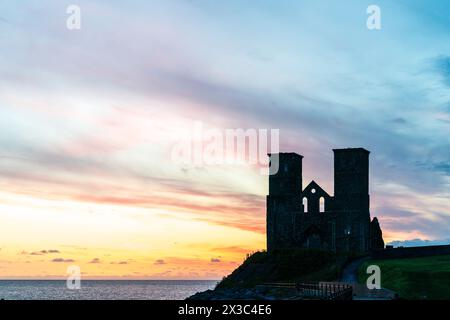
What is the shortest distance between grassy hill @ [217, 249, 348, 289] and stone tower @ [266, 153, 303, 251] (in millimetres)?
7105

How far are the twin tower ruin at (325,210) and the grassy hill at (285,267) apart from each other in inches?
265

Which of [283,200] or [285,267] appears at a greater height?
[283,200]

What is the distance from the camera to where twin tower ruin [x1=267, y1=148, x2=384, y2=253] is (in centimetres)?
11081

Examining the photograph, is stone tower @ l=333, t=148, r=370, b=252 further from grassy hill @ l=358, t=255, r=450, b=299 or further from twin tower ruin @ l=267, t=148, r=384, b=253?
grassy hill @ l=358, t=255, r=450, b=299

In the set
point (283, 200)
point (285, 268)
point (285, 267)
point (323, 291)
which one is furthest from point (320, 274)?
point (323, 291)

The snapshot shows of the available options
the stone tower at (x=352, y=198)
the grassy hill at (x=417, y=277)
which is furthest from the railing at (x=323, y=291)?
the stone tower at (x=352, y=198)

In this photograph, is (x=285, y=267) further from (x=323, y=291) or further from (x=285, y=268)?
(x=323, y=291)

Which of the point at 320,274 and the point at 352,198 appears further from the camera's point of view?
the point at 352,198

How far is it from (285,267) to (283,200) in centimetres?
1723

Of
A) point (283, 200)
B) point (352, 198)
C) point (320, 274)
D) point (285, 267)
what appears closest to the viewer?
point (320, 274)

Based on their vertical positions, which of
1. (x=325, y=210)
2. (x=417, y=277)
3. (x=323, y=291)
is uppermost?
(x=325, y=210)

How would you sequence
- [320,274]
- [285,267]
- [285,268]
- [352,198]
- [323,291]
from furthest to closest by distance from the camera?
[352,198]
[285,267]
[285,268]
[320,274]
[323,291]

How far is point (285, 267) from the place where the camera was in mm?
101938

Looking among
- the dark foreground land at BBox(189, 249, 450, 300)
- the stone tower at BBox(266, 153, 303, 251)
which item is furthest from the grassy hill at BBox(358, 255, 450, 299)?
the stone tower at BBox(266, 153, 303, 251)
